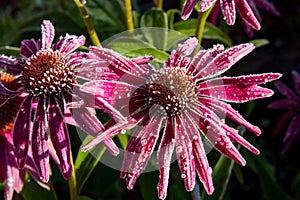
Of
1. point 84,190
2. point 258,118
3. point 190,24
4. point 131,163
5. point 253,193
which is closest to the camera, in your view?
point 131,163

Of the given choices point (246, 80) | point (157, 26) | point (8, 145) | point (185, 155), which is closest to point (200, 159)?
point (185, 155)

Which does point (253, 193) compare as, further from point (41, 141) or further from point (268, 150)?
point (41, 141)

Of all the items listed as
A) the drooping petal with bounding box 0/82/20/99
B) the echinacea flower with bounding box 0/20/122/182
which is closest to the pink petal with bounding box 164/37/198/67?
the echinacea flower with bounding box 0/20/122/182

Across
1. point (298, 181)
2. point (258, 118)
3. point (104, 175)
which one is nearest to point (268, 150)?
point (258, 118)

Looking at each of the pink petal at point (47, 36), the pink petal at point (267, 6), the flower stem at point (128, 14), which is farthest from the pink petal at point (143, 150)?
the pink petal at point (267, 6)

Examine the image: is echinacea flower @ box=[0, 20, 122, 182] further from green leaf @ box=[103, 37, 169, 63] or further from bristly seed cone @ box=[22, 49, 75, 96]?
green leaf @ box=[103, 37, 169, 63]

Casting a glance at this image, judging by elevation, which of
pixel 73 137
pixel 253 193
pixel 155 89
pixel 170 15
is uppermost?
pixel 170 15
